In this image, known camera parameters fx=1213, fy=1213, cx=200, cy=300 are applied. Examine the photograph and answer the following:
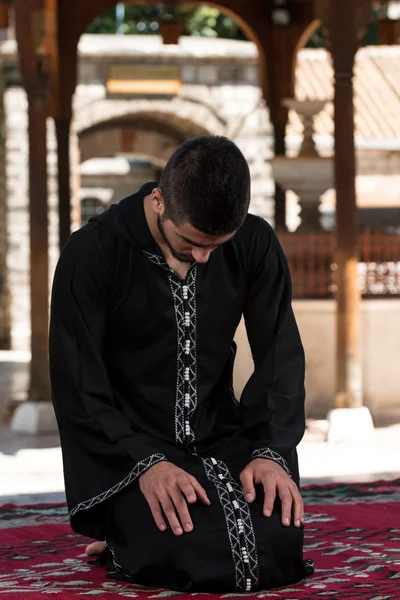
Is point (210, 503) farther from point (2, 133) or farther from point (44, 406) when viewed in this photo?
point (2, 133)

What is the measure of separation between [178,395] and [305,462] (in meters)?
2.76

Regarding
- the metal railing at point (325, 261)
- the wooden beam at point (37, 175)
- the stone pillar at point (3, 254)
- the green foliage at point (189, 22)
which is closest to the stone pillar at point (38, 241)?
the wooden beam at point (37, 175)

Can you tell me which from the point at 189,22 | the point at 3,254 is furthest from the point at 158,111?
the point at 189,22

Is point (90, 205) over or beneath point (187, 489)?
over

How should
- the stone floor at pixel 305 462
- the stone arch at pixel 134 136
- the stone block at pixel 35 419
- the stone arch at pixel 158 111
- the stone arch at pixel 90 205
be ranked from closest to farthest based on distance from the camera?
the stone floor at pixel 305 462 → the stone block at pixel 35 419 → the stone arch at pixel 158 111 → the stone arch at pixel 134 136 → the stone arch at pixel 90 205

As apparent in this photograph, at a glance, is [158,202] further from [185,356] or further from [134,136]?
[134,136]

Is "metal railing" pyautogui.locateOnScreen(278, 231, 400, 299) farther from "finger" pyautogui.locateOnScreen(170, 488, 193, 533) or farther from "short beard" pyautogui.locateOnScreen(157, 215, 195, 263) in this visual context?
"finger" pyautogui.locateOnScreen(170, 488, 193, 533)

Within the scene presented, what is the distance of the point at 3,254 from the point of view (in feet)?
49.3

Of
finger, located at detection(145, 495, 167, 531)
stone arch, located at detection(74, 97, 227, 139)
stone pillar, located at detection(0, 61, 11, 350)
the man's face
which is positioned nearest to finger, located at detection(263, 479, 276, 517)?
finger, located at detection(145, 495, 167, 531)

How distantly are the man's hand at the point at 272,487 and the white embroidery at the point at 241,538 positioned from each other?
1.4 inches

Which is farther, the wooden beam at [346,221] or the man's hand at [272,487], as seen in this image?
the wooden beam at [346,221]

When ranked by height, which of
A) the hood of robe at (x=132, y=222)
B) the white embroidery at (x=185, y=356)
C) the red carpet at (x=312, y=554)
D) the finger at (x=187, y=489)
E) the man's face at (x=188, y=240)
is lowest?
the red carpet at (x=312, y=554)

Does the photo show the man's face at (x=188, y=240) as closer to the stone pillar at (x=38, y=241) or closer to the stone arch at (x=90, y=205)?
the stone pillar at (x=38, y=241)

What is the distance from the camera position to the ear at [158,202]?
2.88 metres
